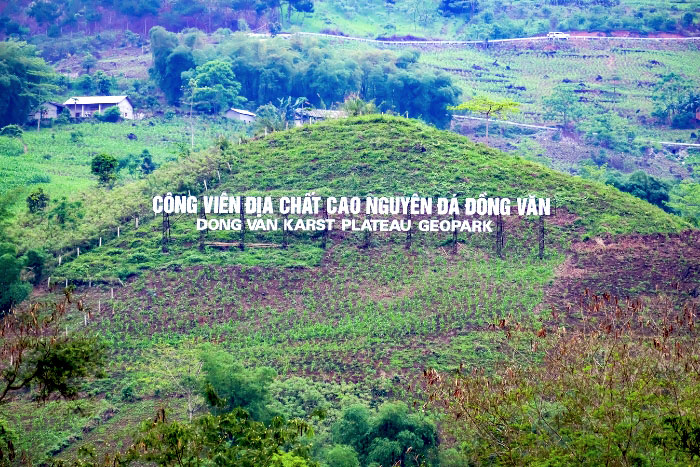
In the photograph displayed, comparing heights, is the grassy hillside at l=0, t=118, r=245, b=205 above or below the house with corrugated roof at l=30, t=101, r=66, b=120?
below

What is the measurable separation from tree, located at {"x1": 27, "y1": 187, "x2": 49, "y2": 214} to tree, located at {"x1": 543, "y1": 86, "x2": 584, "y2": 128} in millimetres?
41885

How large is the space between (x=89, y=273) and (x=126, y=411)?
971cm

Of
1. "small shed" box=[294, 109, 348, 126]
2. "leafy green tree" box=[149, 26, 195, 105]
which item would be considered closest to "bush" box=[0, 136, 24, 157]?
"leafy green tree" box=[149, 26, 195, 105]

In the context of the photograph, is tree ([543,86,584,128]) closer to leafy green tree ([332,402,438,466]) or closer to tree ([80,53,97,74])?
tree ([80,53,97,74])

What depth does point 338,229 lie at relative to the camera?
4631cm

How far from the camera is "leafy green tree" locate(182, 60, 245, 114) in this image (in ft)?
241

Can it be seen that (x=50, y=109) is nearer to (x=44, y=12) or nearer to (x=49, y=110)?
(x=49, y=110)

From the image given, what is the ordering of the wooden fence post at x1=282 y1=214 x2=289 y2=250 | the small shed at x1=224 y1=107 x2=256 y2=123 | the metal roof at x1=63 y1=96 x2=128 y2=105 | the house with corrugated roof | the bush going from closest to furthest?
the wooden fence post at x1=282 y1=214 x2=289 y2=250, the bush, the house with corrugated roof, the metal roof at x1=63 y1=96 x2=128 y2=105, the small shed at x1=224 y1=107 x2=256 y2=123

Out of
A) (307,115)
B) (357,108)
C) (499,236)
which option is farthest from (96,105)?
(499,236)

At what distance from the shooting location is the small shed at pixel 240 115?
7294 cm

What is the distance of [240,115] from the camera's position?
2894 inches

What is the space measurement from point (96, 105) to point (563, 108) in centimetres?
3429

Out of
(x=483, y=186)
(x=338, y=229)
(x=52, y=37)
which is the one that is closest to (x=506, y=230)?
(x=483, y=186)

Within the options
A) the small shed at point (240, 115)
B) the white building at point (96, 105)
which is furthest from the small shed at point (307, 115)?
the white building at point (96, 105)
